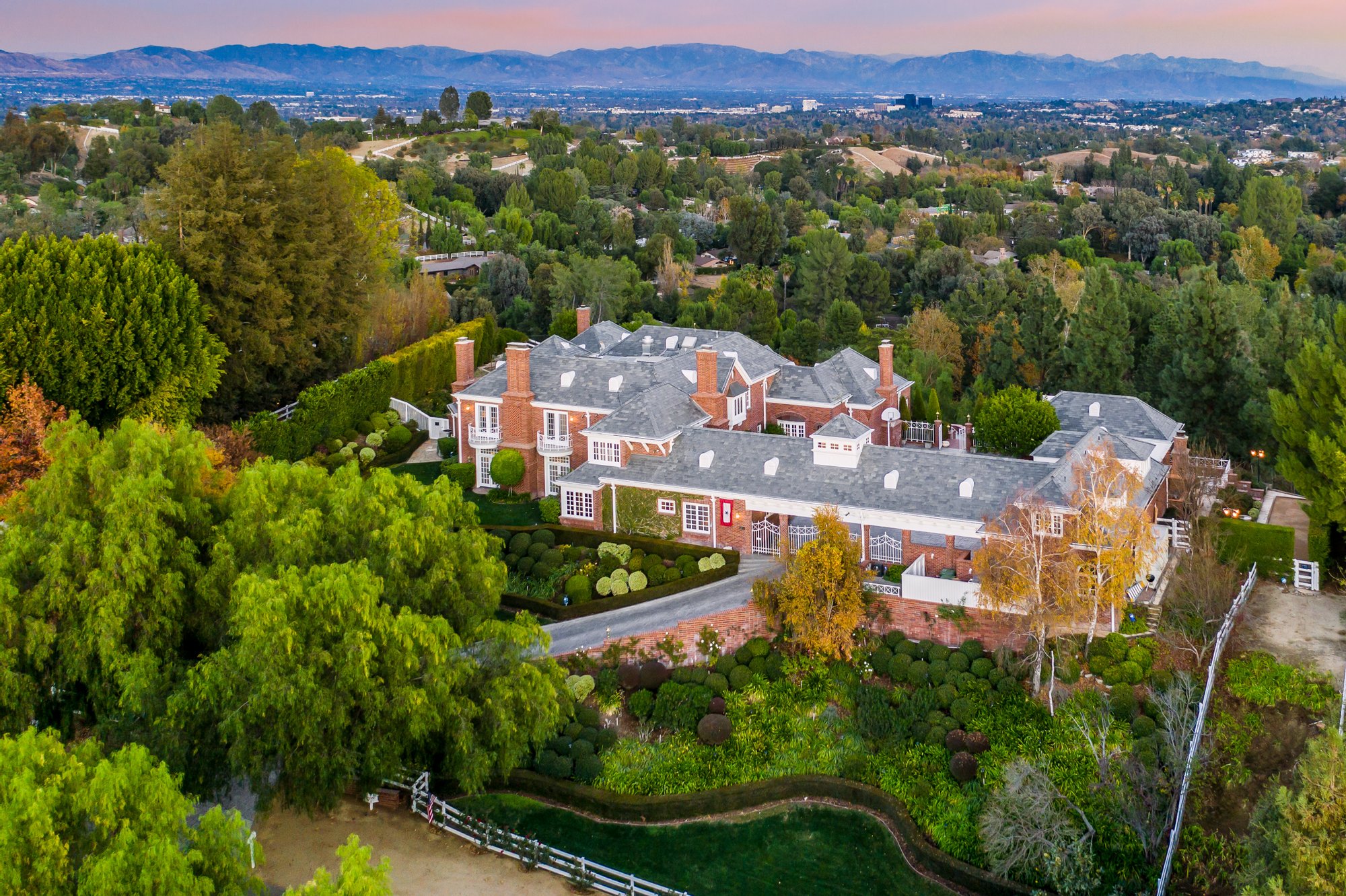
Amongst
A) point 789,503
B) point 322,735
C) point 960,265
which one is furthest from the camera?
point 960,265

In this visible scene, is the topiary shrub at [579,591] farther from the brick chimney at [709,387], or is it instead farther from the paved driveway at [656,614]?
the brick chimney at [709,387]

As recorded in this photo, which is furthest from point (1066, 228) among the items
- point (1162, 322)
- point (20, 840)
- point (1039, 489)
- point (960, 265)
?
point (20, 840)

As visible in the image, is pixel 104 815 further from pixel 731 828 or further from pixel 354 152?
pixel 354 152

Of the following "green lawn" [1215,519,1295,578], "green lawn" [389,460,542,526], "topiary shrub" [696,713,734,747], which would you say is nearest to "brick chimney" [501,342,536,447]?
"green lawn" [389,460,542,526]

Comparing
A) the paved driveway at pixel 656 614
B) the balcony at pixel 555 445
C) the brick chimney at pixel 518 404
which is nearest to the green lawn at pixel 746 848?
the paved driveway at pixel 656 614

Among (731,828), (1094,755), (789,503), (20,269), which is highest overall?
(20,269)

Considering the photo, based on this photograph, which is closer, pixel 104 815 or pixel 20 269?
pixel 104 815

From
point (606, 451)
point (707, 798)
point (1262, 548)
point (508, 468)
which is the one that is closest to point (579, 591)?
point (606, 451)
